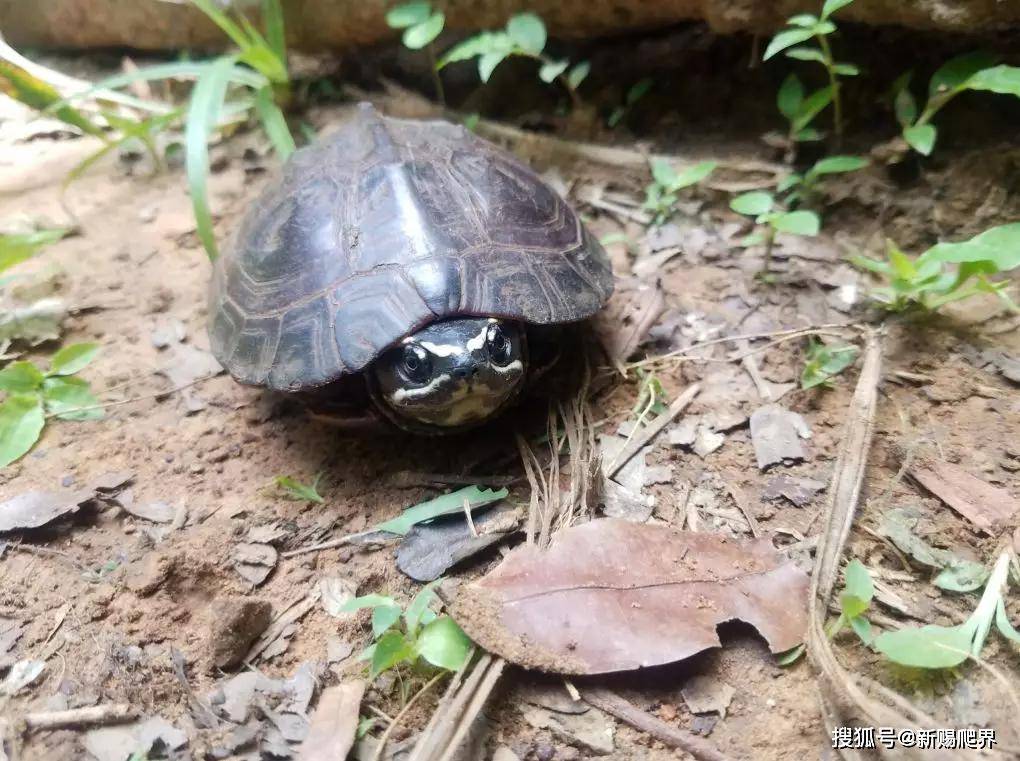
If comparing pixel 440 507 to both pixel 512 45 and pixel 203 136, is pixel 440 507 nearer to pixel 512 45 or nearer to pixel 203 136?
pixel 203 136

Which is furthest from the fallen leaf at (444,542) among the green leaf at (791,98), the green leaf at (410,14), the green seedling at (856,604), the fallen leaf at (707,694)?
the green leaf at (410,14)

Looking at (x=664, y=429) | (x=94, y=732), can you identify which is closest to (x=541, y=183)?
(x=664, y=429)

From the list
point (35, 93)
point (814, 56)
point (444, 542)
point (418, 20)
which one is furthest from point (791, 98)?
point (35, 93)

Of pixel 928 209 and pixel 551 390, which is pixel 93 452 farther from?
pixel 928 209

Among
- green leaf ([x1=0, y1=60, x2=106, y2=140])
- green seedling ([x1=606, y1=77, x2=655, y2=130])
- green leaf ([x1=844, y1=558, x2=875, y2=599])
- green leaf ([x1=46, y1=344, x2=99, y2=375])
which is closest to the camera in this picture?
green leaf ([x1=844, y1=558, x2=875, y2=599])

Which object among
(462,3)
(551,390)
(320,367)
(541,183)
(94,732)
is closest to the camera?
(94,732)

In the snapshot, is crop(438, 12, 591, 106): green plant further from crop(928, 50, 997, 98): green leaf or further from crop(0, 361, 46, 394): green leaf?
crop(0, 361, 46, 394): green leaf

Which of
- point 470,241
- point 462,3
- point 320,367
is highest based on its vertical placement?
point 462,3

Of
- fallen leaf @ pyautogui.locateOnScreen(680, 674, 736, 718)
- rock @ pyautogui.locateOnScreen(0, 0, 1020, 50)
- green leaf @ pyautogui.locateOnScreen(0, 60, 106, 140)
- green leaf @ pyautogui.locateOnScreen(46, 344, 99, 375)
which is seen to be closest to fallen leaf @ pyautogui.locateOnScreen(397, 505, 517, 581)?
fallen leaf @ pyautogui.locateOnScreen(680, 674, 736, 718)
